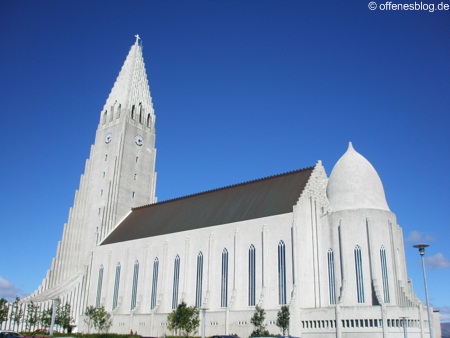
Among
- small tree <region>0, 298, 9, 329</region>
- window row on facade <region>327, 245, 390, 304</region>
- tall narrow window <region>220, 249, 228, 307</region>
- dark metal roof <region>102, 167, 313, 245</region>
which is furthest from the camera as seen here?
small tree <region>0, 298, 9, 329</region>

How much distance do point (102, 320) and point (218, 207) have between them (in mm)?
19246

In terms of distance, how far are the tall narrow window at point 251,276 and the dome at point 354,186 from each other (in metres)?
10.1

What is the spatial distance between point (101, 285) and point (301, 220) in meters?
31.1

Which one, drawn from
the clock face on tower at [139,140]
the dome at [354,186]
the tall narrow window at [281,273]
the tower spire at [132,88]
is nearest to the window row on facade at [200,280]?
the tall narrow window at [281,273]

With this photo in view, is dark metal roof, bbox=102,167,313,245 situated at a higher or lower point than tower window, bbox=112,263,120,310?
higher

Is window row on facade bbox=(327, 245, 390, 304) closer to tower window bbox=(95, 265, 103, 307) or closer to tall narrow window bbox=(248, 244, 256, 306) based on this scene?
tall narrow window bbox=(248, 244, 256, 306)

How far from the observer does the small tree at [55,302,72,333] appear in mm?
57906

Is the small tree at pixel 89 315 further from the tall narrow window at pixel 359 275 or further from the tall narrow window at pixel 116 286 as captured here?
the tall narrow window at pixel 359 275

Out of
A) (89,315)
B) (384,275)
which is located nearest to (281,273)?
(384,275)

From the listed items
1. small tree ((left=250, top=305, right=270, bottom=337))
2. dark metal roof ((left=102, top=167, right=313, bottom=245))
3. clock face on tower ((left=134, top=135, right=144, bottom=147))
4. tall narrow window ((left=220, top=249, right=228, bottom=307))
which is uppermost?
clock face on tower ((left=134, top=135, right=144, bottom=147))

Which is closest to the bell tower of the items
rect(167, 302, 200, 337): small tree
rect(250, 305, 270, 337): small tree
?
rect(167, 302, 200, 337): small tree

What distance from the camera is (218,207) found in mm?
A: 56219

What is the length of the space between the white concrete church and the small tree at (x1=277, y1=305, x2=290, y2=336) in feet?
2.56

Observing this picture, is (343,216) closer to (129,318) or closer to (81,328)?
(129,318)
